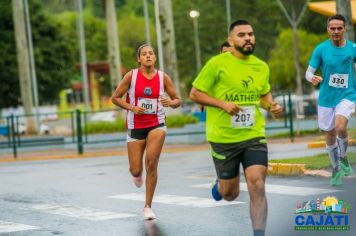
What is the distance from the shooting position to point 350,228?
8836 mm

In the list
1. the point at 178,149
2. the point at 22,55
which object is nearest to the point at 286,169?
the point at 178,149

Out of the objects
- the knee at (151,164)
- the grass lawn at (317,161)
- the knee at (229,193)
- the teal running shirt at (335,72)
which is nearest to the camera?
the knee at (229,193)

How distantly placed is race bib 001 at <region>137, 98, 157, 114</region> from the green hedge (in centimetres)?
2151

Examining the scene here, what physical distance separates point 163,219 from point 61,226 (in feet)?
3.68

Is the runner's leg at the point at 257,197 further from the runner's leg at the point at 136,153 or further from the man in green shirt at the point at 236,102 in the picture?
the runner's leg at the point at 136,153

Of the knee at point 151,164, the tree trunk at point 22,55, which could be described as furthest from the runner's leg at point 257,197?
the tree trunk at point 22,55

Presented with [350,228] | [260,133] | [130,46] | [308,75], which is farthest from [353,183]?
[130,46]

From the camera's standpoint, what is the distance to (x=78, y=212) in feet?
38.0

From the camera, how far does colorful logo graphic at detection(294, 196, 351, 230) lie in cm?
903

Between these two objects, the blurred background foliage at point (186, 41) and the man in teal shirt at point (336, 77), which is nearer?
the man in teal shirt at point (336, 77)

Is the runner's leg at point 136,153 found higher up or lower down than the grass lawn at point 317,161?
higher up

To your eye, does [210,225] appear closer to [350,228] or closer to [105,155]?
[350,228]

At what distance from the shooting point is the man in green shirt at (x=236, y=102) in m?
8.23

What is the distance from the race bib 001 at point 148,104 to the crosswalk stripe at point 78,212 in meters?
1.23
